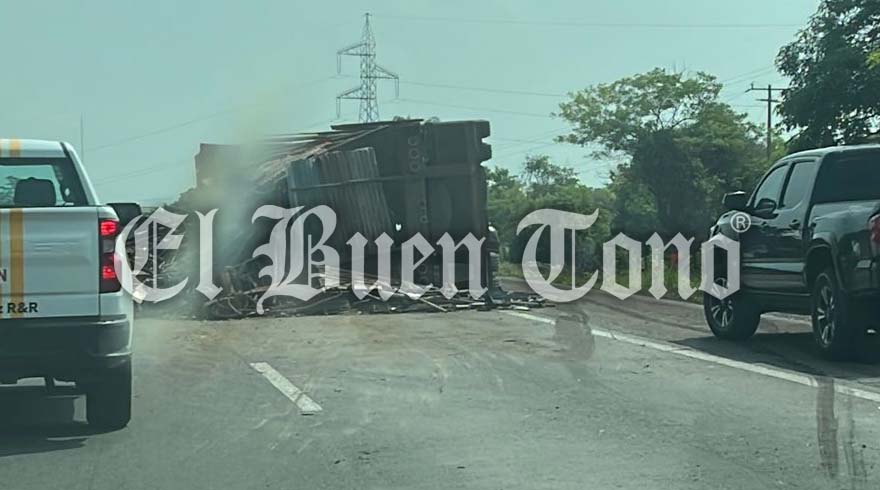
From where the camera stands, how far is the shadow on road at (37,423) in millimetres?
7910

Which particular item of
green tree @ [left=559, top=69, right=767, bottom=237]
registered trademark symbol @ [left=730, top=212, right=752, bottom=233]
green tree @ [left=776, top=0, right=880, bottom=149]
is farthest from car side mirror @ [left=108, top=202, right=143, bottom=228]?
green tree @ [left=559, top=69, right=767, bottom=237]

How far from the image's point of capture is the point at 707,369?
11.0 metres

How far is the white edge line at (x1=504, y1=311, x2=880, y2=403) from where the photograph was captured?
9461 millimetres

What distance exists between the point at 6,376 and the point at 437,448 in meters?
2.81

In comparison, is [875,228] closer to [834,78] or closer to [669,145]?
[834,78]

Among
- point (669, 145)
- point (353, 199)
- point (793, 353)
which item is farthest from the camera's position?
point (669, 145)

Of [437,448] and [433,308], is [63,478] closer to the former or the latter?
[437,448]

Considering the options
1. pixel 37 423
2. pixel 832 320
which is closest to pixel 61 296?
pixel 37 423

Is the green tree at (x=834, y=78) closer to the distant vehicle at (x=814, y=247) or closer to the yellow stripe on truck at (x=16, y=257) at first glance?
the distant vehicle at (x=814, y=247)

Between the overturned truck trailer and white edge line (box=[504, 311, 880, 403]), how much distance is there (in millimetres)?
4641

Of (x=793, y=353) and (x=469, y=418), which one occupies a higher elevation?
(x=793, y=353)

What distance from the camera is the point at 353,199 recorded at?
1864cm

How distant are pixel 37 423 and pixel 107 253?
177 cm

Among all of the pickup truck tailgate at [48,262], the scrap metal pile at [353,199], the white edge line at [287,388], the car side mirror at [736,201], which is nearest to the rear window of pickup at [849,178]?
the car side mirror at [736,201]
